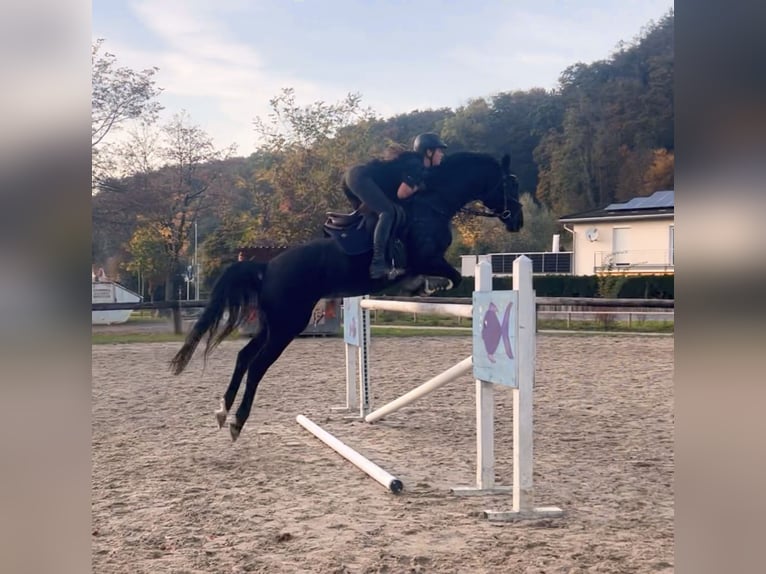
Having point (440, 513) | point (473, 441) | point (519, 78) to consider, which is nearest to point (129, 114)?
point (519, 78)

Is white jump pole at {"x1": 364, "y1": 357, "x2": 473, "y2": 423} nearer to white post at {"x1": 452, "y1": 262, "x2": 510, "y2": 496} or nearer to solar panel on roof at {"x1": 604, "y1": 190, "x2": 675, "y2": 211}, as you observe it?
white post at {"x1": 452, "y1": 262, "x2": 510, "y2": 496}

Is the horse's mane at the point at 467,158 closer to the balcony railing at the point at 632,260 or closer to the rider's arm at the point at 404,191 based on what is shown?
the rider's arm at the point at 404,191

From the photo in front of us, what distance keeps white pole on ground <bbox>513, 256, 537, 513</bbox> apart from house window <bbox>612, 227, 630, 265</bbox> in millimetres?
10681

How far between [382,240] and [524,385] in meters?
0.93

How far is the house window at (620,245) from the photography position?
13711mm

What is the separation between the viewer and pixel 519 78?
10289 millimetres

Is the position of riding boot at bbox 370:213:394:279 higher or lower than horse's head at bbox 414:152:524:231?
lower

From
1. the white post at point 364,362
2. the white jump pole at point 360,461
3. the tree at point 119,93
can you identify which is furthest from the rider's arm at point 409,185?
the tree at point 119,93

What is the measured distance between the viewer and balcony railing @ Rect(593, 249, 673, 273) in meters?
13.1

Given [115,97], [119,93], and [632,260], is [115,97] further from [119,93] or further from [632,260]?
[632,260]

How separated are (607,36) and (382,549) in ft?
57.0

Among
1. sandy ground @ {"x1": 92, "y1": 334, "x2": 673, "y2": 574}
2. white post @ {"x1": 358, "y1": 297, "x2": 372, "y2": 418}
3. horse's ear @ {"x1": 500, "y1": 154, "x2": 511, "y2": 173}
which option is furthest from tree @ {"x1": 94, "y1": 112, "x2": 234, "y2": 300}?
horse's ear @ {"x1": 500, "y1": 154, "x2": 511, "y2": 173}

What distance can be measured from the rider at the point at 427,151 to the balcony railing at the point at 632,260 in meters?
9.76
